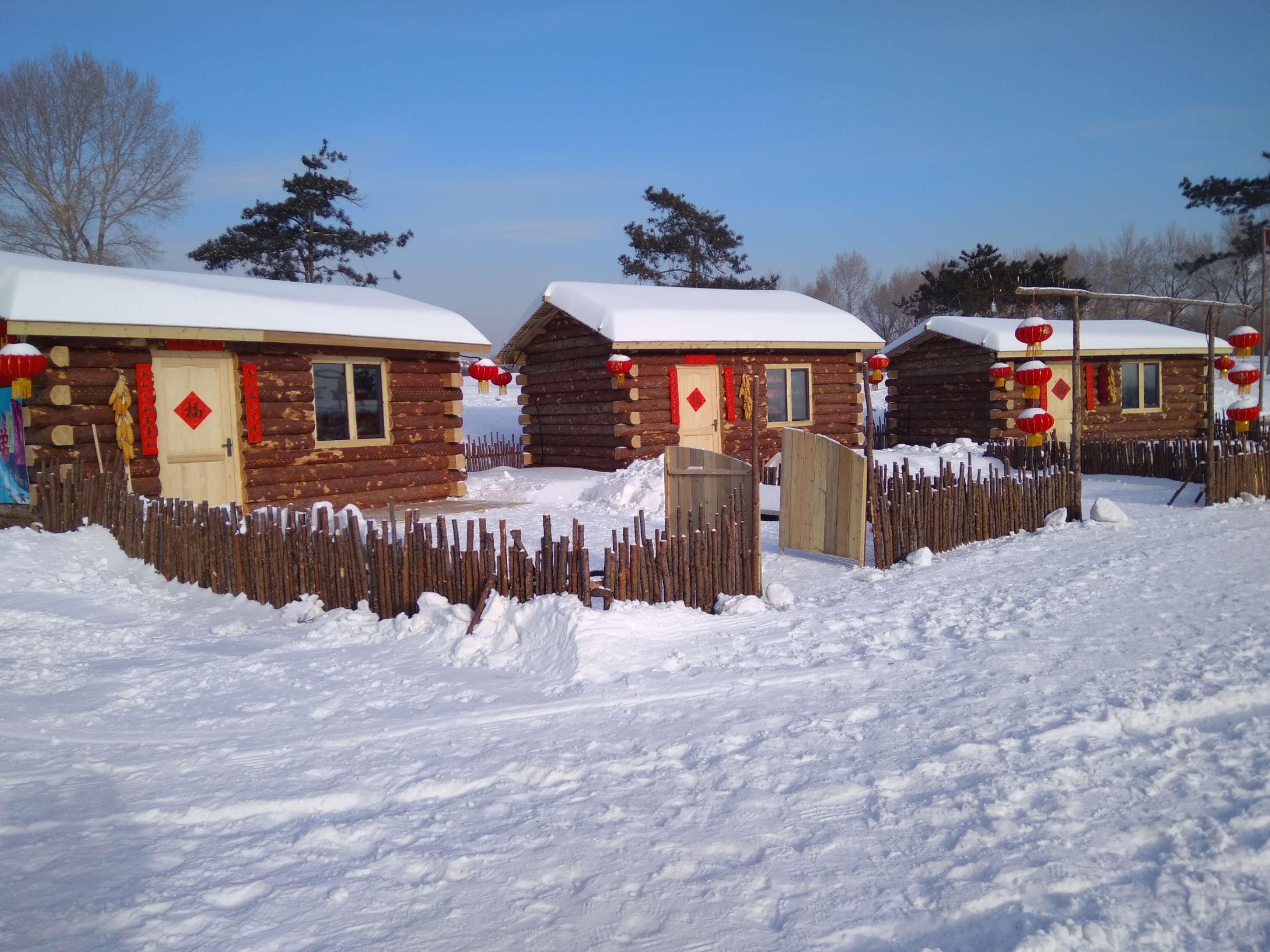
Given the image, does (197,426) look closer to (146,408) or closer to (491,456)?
(146,408)

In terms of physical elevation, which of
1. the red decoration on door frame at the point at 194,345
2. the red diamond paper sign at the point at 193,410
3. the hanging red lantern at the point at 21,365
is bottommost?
the red diamond paper sign at the point at 193,410

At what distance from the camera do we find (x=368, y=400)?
14125mm

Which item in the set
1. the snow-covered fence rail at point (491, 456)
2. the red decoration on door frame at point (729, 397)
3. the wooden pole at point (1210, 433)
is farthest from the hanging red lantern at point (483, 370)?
the wooden pole at point (1210, 433)

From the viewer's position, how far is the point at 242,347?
40.9 ft

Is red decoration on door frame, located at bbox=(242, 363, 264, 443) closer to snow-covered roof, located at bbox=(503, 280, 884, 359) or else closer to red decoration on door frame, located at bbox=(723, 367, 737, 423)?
snow-covered roof, located at bbox=(503, 280, 884, 359)

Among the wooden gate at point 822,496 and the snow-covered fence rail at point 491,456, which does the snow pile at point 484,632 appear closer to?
the wooden gate at point 822,496

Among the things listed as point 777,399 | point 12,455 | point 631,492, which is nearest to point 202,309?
point 12,455

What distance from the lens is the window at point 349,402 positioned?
13547mm

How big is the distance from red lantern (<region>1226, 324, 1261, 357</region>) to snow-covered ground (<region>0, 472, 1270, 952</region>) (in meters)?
9.55

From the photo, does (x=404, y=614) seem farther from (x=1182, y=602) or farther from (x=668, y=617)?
(x=1182, y=602)

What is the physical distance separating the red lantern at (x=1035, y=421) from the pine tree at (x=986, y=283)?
27.4 m

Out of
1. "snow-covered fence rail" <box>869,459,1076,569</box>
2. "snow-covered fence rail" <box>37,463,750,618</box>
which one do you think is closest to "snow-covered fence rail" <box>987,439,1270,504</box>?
"snow-covered fence rail" <box>869,459,1076,569</box>

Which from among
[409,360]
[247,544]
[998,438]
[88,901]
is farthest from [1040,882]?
[998,438]

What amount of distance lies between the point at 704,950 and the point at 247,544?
252 inches
